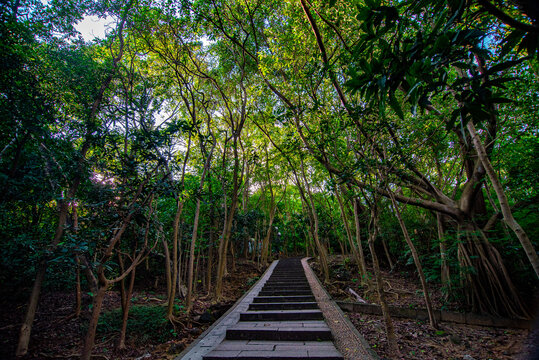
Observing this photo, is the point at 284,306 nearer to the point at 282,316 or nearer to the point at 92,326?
the point at 282,316

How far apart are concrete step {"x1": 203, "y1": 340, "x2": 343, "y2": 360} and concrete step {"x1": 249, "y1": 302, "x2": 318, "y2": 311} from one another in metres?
1.65

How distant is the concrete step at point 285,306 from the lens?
4.95m

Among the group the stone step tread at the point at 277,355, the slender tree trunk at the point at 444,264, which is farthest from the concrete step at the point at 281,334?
the slender tree trunk at the point at 444,264

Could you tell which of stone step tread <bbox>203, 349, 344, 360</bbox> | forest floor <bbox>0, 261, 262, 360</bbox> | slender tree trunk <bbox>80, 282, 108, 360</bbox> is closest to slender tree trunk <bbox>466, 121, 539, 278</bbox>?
stone step tread <bbox>203, 349, 344, 360</bbox>

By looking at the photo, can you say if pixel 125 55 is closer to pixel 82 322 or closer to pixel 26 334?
pixel 26 334

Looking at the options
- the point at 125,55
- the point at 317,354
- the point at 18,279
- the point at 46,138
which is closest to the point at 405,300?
the point at 317,354

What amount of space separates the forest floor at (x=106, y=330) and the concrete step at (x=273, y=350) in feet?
6.92

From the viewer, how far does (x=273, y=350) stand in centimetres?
303

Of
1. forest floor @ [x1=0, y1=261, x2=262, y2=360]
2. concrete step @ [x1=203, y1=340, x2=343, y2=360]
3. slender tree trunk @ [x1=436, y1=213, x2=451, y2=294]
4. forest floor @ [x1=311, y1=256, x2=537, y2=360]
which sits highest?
slender tree trunk @ [x1=436, y1=213, x2=451, y2=294]

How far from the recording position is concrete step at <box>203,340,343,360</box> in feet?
9.11

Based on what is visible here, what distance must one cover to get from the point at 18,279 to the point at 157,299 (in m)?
4.43

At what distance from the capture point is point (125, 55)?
6.80 m

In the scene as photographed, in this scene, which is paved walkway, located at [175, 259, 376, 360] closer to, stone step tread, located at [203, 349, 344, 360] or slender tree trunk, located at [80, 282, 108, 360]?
stone step tread, located at [203, 349, 344, 360]

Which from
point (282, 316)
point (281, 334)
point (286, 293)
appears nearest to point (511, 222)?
point (281, 334)
